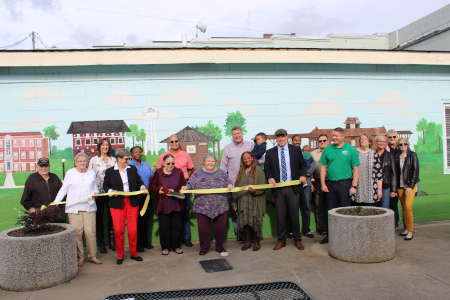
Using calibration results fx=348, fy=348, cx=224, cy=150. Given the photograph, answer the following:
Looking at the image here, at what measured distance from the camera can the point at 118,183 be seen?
5.86 m

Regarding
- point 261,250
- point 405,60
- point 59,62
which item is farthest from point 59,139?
point 405,60

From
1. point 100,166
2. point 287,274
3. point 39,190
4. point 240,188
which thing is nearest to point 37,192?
point 39,190

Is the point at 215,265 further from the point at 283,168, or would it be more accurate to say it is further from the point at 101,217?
the point at 101,217

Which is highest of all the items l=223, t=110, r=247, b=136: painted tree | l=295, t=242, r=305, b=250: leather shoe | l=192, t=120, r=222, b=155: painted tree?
l=223, t=110, r=247, b=136: painted tree

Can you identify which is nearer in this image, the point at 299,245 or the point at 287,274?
the point at 287,274

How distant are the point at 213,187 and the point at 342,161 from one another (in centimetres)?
239

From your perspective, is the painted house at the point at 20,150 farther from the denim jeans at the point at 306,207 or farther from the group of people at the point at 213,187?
the denim jeans at the point at 306,207

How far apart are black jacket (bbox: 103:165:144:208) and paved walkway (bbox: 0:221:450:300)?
1025 millimetres

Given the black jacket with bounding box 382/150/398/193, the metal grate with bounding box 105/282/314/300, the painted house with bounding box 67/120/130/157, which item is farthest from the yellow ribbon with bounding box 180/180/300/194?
the metal grate with bounding box 105/282/314/300

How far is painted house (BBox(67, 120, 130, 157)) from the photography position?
23.4 feet

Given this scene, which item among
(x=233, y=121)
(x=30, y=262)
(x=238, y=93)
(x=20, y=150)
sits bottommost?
(x=30, y=262)

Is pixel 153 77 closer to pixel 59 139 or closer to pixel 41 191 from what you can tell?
pixel 59 139

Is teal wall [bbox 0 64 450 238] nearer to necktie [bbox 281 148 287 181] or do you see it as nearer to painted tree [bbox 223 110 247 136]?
painted tree [bbox 223 110 247 136]

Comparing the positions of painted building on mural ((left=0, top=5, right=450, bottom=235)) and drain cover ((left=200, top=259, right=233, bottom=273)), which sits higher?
painted building on mural ((left=0, top=5, right=450, bottom=235))
